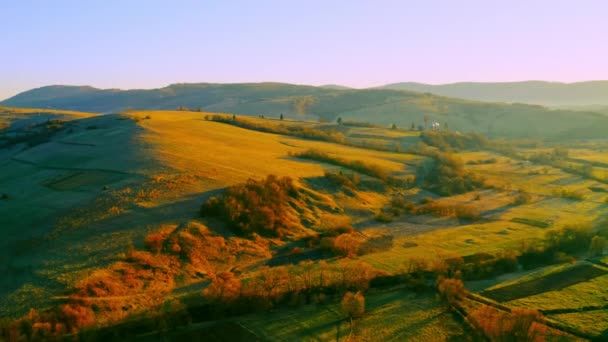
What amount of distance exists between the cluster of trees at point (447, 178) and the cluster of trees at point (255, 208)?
86.7 feet

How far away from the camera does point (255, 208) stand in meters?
39.7

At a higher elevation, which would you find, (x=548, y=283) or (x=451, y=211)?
(x=451, y=211)

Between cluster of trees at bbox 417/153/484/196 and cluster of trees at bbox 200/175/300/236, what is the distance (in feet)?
86.7

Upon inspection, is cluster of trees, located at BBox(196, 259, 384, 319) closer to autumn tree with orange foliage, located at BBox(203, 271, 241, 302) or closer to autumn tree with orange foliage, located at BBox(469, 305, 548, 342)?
autumn tree with orange foliage, located at BBox(203, 271, 241, 302)

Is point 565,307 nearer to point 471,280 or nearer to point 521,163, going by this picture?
point 471,280

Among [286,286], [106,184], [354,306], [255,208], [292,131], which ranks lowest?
[354,306]

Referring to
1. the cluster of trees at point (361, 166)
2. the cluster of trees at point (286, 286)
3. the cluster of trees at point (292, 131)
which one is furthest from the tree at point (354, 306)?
the cluster of trees at point (292, 131)

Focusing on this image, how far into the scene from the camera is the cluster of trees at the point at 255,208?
38281mm

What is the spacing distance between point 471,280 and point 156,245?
22.2 meters

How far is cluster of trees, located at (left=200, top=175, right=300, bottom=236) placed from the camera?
3828 cm

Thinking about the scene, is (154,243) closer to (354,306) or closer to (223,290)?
(223,290)

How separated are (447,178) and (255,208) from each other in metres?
34.0

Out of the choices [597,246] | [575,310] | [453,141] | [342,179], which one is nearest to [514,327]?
[575,310]

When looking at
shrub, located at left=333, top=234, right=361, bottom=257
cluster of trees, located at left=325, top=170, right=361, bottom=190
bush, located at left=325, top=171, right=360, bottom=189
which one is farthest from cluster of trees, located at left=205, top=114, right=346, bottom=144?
shrub, located at left=333, top=234, right=361, bottom=257
